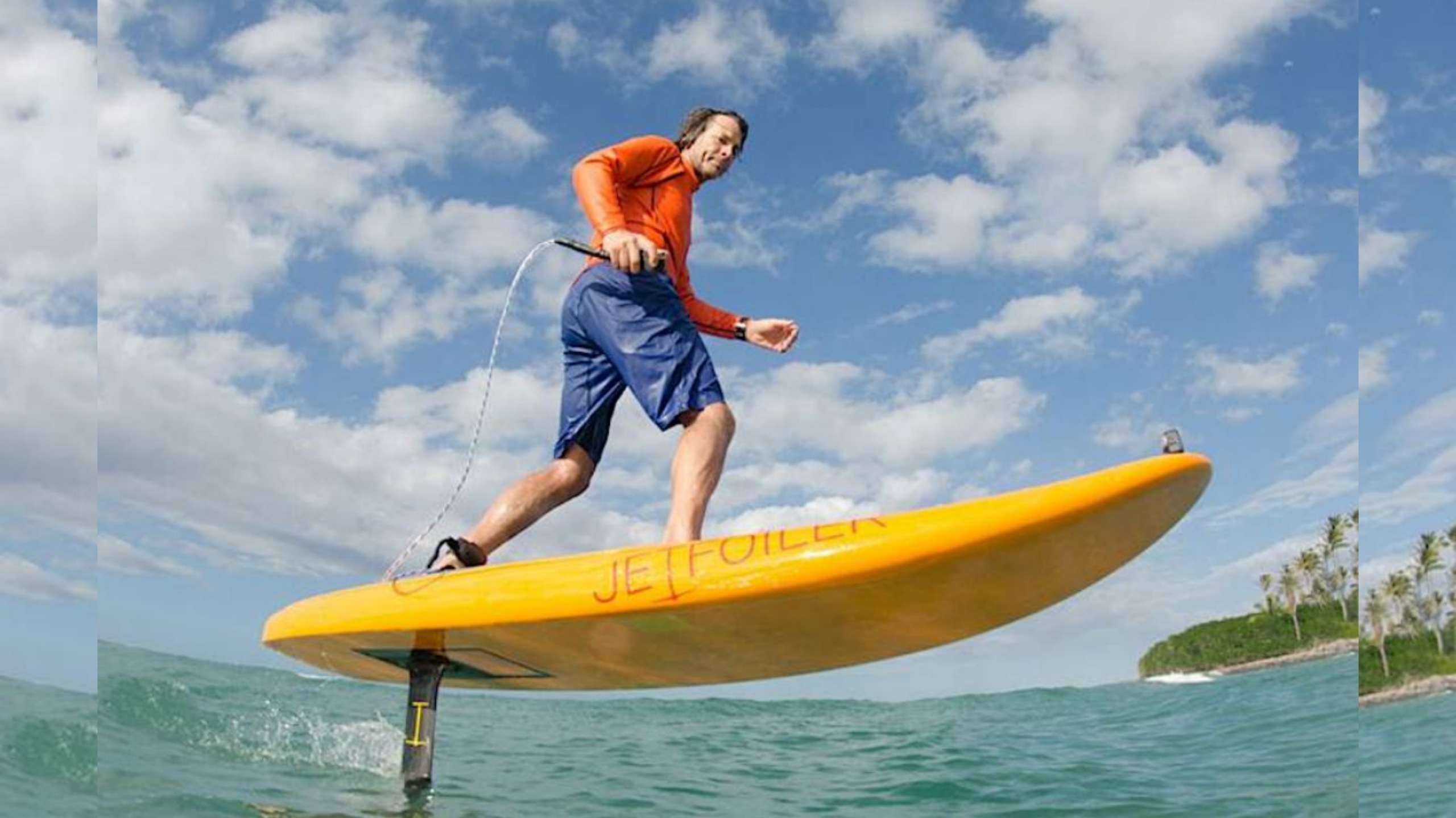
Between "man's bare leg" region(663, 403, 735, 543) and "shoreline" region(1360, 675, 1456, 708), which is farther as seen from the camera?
"shoreline" region(1360, 675, 1456, 708)

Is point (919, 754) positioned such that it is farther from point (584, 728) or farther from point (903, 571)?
point (903, 571)

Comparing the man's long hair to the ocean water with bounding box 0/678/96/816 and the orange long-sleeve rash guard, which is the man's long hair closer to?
the orange long-sleeve rash guard

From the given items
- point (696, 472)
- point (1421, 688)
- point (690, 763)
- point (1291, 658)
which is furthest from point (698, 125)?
point (1291, 658)

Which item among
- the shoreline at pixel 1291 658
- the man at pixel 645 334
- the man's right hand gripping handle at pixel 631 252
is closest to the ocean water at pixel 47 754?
the man at pixel 645 334

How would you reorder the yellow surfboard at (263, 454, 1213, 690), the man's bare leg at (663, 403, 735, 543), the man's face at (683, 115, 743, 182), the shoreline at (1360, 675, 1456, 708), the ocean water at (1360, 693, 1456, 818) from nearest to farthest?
the yellow surfboard at (263, 454, 1213, 690)
the man's bare leg at (663, 403, 735, 543)
the man's face at (683, 115, 743, 182)
the ocean water at (1360, 693, 1456, 818)
the shoreline at (1360, 675, 1456, 708)

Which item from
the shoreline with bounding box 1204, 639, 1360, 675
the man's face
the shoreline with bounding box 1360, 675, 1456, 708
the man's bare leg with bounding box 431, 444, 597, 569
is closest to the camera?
the man's bare leg with bounding box 431, 444, 597, 569

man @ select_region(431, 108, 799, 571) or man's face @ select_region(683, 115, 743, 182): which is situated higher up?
man's face @ select_region(683, 115, 743, 182)

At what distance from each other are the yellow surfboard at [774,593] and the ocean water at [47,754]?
963 mm

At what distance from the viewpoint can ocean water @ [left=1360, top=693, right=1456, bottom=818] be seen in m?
5.70

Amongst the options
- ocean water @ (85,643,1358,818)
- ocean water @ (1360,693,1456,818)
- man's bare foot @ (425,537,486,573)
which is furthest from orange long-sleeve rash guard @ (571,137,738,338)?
ocean water @ (1360,693,1456,818)

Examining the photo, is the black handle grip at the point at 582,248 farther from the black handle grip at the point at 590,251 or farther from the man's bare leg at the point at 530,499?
the man's bare leg at the point at 530,499

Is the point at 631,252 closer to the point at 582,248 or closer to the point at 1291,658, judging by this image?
the point at 582,248

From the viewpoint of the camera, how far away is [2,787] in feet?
11.9

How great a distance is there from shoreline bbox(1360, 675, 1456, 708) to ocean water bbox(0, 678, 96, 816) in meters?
31.5
